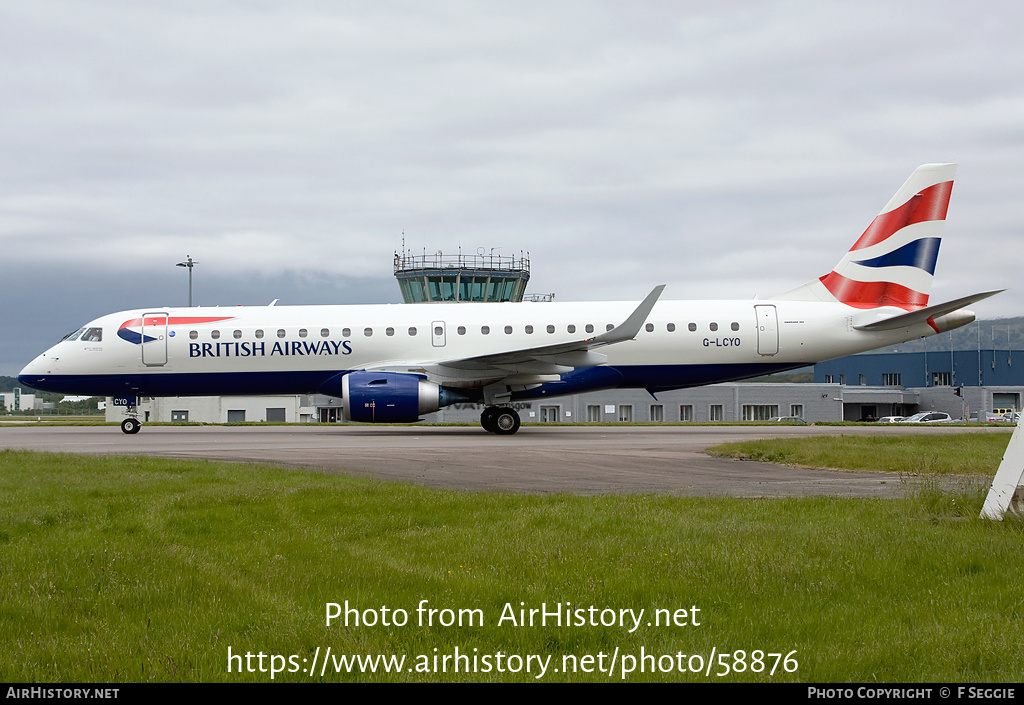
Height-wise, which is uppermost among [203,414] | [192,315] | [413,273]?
[413,273]

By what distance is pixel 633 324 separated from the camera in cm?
2102

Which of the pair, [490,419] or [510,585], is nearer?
[510,585]

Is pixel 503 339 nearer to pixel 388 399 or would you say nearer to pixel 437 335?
pixel 437 335

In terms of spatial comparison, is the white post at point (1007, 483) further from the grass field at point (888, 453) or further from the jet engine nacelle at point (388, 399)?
the jet engine nacelle at point (388, 399)

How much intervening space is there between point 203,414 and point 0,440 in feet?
136

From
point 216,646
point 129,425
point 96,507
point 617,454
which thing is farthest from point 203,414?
point 216,646

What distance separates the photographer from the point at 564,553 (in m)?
6.17

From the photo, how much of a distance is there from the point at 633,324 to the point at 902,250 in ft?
29.9

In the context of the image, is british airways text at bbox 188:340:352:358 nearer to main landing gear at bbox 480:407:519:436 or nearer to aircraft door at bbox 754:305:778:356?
main landing gear at bbox 480:407:519:436

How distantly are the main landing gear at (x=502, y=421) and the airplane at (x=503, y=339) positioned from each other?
0.04 m

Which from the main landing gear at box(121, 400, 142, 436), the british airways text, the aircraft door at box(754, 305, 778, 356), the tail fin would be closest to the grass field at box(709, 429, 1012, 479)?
the aircraft door at box(754, 305, 778, 356)

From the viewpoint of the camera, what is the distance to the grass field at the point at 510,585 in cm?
409

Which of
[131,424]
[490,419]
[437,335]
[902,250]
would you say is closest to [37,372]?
[131,424]

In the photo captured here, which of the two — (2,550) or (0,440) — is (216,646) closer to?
(2,550)
